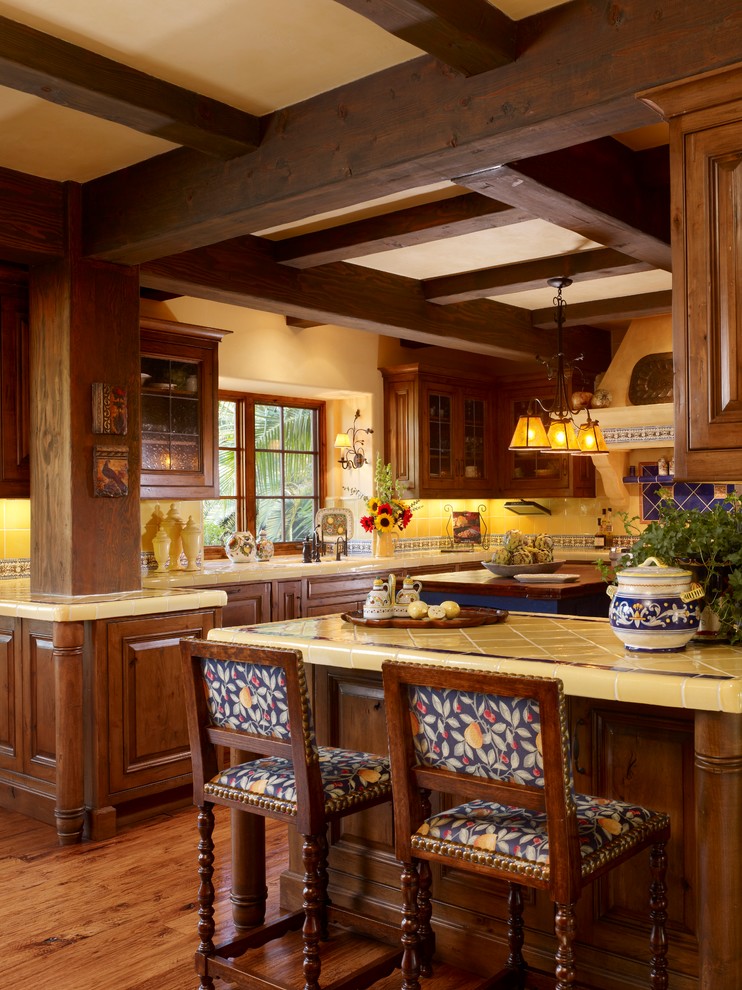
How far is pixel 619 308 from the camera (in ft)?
21.4

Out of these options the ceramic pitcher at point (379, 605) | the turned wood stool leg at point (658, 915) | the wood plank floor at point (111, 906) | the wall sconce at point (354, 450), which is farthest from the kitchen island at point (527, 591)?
the turned wood stool leg at point (658, 915)

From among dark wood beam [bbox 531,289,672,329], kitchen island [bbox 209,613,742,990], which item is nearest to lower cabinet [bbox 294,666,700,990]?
kitchen island [bbox 209,613,742,990]

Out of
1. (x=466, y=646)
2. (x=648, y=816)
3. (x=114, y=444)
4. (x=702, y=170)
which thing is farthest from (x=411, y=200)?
(x=648, y=816)

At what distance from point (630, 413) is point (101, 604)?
14.7 ft

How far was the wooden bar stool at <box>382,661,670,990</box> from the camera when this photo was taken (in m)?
1.90

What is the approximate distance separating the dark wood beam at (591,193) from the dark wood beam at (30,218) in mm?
1876

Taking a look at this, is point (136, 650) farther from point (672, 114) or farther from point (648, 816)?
point (672, 114)

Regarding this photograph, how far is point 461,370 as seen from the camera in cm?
800

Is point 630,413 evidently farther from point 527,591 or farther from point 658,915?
point 658,915

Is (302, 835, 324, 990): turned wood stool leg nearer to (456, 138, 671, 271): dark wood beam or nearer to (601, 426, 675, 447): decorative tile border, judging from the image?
(456, 138, 671, 271): dark wood beam

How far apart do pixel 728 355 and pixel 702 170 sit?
49 cm

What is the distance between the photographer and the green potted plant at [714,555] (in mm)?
2611

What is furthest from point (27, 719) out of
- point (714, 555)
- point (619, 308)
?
point (619, 308)

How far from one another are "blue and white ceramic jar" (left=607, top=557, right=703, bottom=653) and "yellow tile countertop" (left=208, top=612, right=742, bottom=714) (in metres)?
0.04
